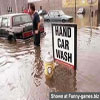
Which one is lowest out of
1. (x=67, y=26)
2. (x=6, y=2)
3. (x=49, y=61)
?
(x=49, y=61)

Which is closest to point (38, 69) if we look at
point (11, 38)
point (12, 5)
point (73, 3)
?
point (11, 38)

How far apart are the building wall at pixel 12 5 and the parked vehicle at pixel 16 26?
1982 centimetres

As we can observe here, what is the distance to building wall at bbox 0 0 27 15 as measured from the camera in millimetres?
29750

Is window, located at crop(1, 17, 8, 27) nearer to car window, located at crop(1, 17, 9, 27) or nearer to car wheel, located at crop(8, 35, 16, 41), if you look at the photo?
car window, located at crop(1, 17, 9, 27)

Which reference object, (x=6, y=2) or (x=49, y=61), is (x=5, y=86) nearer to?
(x=49, y=61)

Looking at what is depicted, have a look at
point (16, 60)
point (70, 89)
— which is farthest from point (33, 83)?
point (16, 60)

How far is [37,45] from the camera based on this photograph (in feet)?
30.0

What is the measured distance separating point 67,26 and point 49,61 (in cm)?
108

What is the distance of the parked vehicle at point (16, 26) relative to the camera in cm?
1002

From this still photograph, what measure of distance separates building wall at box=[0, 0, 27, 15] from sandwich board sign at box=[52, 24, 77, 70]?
85.2 feet

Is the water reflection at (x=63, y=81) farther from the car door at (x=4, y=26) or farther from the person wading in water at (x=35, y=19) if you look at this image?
the car door at (x=4, y=26)

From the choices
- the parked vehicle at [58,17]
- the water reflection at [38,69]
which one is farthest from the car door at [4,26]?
the parked vehicle at [58,17]

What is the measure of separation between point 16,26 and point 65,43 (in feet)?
18.0

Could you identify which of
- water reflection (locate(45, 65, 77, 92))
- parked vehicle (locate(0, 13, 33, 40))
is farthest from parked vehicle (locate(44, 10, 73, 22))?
water reflection (locate(45, 65, 77, 92))
